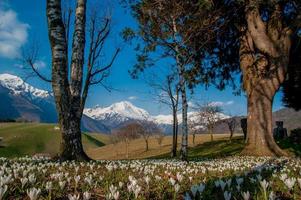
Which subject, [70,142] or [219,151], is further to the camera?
[219,151]

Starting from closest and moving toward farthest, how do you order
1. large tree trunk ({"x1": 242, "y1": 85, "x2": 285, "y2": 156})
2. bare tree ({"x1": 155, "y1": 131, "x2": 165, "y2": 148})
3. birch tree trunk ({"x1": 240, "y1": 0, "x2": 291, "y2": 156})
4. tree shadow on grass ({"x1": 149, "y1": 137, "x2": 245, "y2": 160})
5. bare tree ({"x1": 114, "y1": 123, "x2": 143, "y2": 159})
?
large tree trunk ({"x1": 242, "y1": 85, "x2": 285, "y2": 156}) → birch tree trunk ({"x1": 240, "y1": 0, "x2": 291, "y2": 156}) → tree shadow on grass ({"x1": 149, "y1": 137, "x2": 245, "y2": 160}) → bare tree ({"x1": 155, "y1": 131, "x2": 165, "y2": 148}) → bare tree ({"x1": 114, "y1": 123, "x2": 143, "y2": 159})

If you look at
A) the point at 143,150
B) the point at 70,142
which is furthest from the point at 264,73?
the point at 143,150

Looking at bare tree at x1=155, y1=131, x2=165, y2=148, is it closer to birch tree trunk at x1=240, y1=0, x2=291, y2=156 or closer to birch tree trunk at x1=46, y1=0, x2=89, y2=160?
birch tree trunk at x1=240, y1=0, x2=291, y2=156

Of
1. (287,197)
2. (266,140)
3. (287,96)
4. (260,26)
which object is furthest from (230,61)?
(287,197)

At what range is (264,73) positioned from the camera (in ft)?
89.0

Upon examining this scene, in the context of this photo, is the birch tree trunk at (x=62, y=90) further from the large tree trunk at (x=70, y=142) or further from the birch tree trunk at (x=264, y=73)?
the birch tree trunk at (x=264, y=73)

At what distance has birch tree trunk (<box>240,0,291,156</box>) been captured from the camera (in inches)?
1040

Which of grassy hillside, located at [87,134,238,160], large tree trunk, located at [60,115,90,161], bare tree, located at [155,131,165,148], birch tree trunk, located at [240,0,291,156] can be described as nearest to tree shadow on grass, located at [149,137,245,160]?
birch tree trunk, located at [240,0,291,156]

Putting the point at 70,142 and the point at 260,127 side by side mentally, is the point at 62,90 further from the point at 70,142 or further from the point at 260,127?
the point at 260,127

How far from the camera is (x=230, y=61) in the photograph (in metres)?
34.2

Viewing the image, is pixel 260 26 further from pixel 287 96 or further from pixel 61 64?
pixel 287 96

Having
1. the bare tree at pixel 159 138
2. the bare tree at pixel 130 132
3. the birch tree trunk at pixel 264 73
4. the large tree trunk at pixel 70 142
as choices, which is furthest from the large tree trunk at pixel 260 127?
the bare tree at pixel 130 132

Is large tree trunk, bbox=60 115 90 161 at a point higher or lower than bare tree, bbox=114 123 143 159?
lower

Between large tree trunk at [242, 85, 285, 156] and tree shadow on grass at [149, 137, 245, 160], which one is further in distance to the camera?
tree shadow on grass at [149, 137, 245, 160]
